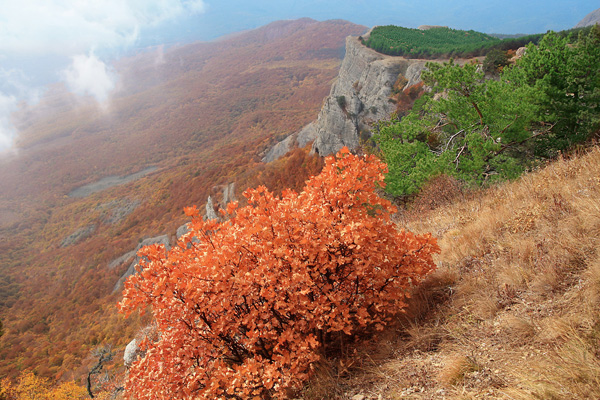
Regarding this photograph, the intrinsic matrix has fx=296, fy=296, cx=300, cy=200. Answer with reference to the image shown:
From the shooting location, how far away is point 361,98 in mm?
36062

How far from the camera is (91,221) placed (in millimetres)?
71125

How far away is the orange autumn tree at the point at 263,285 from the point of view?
2.95 metres

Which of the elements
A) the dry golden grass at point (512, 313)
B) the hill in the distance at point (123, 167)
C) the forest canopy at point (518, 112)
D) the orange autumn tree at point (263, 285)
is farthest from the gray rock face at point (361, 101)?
the orange autumn tree at point (263, 285)

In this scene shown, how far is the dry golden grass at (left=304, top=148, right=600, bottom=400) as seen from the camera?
2188 mm

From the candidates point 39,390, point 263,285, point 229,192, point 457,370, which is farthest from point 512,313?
point 229,192

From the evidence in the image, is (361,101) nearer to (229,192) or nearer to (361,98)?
(361,98)

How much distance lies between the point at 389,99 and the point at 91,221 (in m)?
73.1

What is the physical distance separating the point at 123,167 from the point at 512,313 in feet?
385

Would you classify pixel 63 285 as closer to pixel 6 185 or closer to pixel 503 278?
pixel 503 278

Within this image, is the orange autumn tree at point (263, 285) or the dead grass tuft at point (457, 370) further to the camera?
the orange autumn tree at point (263, 285)

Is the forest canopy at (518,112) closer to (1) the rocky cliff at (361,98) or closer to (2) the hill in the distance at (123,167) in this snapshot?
(1) the rocky cliff at (361,98)

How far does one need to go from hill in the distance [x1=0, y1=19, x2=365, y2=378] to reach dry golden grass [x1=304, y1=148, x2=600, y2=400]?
31.8 meters

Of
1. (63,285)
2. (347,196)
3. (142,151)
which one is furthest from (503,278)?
(142,151)

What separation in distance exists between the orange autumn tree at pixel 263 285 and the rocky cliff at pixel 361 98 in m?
30.3
